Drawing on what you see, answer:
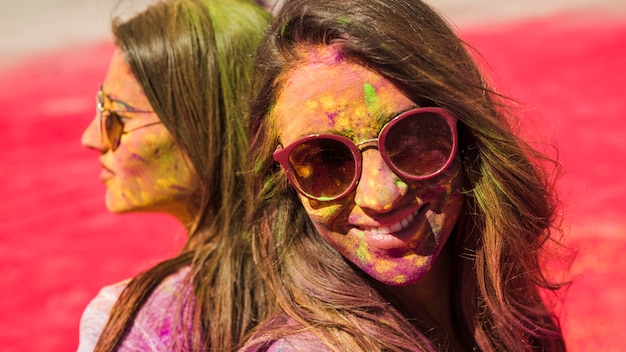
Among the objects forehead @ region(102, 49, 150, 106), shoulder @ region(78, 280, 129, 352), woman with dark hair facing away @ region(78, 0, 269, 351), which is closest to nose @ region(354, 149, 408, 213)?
woman with dark hair facing away @ region(78, 0, 269, 351)

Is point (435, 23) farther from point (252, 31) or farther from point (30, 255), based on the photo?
point (30, 255)

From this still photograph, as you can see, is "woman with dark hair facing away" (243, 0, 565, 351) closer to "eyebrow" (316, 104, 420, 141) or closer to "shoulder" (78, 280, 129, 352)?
"eyebrow" (316, 104, 420, 141)

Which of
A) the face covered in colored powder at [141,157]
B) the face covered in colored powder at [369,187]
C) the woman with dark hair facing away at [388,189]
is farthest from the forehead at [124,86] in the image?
the face covered in colored powder at [369,187]

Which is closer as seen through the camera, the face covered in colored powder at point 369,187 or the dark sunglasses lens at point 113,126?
the face covered in colored powder at point 369,187

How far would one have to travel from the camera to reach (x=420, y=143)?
60.2 inches

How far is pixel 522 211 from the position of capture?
5.67ft

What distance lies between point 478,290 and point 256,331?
539 mm

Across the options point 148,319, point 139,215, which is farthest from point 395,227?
point 139,215

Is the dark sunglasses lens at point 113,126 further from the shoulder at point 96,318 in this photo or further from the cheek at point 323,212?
the cheek at point 323,212

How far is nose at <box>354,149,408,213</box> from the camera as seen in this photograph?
149cm

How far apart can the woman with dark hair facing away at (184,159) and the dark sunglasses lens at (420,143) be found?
0.67 metres

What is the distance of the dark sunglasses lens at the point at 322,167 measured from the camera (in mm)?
1546

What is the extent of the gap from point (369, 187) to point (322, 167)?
117 millimetres

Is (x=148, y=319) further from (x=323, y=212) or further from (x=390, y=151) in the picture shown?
(x=390, y=151)
